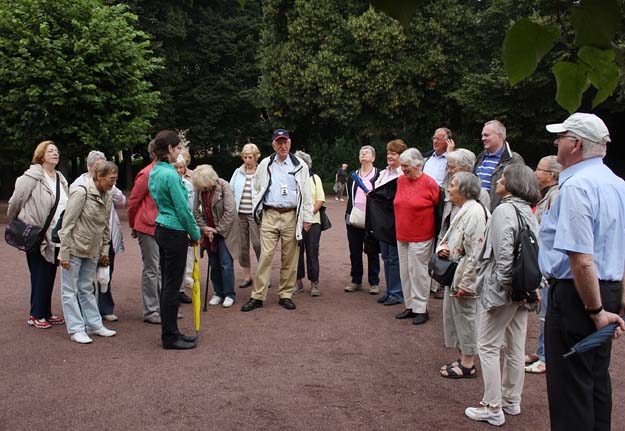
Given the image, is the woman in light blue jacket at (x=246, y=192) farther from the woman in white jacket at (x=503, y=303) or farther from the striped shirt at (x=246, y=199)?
the woman in white jacket at (x=503, y=303)

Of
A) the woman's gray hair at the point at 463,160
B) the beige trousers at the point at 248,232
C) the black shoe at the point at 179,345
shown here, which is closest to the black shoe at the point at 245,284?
the beige trousers at the point at 248,232

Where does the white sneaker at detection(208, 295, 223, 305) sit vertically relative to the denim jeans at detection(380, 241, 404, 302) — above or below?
below

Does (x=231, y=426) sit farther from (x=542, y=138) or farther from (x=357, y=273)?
(x=542, y=138)

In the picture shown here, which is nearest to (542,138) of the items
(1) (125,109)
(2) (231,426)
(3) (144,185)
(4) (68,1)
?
(1) (125,109)

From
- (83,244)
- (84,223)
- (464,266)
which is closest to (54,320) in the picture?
(83,244)

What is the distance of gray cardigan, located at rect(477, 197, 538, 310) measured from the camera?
4.43 metres

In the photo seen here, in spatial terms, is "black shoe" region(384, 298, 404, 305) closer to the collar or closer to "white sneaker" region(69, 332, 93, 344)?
"white sneaker" region(69, 332, 93, 344)

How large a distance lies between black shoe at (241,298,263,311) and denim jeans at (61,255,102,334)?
73.1 inches

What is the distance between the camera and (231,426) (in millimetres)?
4551

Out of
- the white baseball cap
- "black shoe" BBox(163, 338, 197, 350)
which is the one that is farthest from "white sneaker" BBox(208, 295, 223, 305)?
the white baseball cap

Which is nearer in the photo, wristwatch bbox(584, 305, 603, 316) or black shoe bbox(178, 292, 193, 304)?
wristwatch bbox(584, 305, 603, 316)

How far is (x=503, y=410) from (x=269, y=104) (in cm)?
2701

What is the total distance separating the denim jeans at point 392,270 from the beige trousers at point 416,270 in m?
0.71

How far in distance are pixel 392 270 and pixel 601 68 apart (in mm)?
6777
